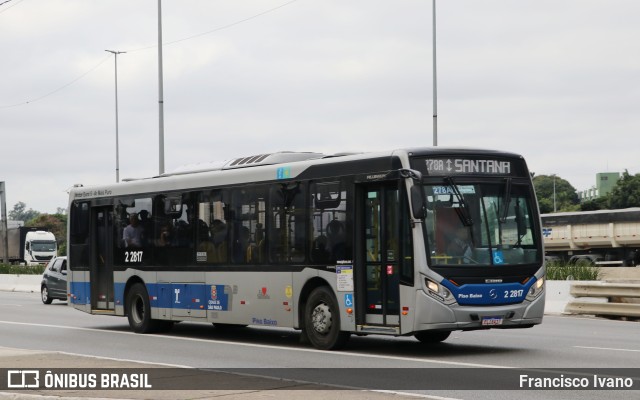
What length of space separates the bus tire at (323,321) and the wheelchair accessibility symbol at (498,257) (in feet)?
8.30

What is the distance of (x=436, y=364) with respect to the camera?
47.9ft

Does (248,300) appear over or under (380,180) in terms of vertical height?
under

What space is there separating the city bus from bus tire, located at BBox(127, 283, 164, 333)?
4.2 inches

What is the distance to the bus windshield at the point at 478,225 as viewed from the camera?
15672 mm

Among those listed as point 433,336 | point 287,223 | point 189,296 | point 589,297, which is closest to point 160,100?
point 589,297

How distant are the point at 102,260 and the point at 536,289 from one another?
34.6ft

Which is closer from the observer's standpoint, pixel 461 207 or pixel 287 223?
pixel 461 207

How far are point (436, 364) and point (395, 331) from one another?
1.34 metres

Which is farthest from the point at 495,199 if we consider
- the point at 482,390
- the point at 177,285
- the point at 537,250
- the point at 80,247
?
the point at 80,247

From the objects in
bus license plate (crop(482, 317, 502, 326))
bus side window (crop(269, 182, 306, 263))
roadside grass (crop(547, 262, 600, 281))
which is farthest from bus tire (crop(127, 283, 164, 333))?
roadside grass (crop(547, 262, 600, 281))

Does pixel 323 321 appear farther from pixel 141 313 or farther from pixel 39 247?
pixel 39 247

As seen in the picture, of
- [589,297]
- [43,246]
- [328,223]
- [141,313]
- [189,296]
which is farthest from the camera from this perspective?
[43,246]

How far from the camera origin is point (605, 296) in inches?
1013

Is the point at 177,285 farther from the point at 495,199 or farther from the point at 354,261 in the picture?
the point at 495,199
